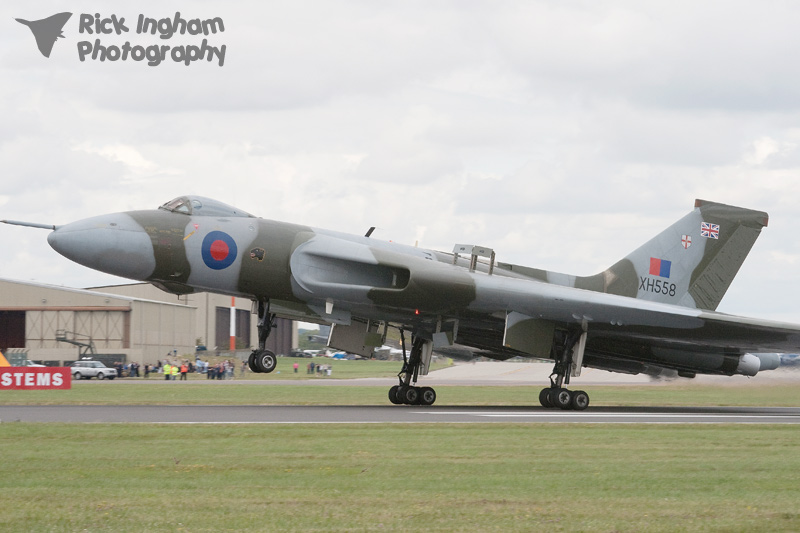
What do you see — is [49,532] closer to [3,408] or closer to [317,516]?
[317,516]

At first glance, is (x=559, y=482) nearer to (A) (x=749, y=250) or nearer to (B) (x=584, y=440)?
(B) (x=584, y=440)

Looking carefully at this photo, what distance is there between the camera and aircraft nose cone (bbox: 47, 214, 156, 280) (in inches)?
687

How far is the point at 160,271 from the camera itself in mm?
18047

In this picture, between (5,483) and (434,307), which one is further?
(434,307)

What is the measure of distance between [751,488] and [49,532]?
605cm

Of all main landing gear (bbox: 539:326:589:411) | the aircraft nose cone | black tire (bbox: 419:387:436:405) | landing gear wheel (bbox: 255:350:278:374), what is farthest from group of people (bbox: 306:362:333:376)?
landing gear wheel (bbox: 255:350:278:374)

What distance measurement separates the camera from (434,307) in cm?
1933

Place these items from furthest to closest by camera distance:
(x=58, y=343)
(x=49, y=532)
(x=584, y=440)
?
(x=58, y=343) → (x=584, y=440) → (x=49, y=532)

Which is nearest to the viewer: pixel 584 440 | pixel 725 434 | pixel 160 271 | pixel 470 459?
pixel 470 459

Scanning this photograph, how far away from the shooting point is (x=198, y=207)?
1861 cm

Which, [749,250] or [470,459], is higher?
[749,250]

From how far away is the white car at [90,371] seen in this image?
45781 mm

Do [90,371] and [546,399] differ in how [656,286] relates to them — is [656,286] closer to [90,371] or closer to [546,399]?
[546,399]

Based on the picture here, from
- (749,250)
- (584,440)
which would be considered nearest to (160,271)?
(584,440)
